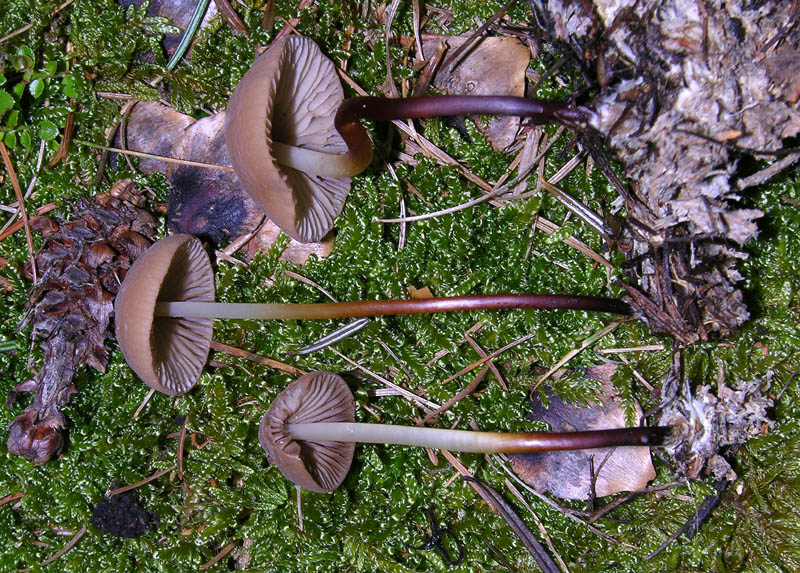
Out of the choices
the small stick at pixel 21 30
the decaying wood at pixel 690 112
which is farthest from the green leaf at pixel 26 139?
the decaying wood at pixel 690 112

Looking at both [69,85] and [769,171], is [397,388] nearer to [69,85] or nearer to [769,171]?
[769,171]

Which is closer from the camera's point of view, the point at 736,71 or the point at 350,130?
the point at 736,71

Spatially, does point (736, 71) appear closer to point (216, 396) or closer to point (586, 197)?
point (586, 197)

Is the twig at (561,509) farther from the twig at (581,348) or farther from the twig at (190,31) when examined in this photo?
the twig at (190,31)

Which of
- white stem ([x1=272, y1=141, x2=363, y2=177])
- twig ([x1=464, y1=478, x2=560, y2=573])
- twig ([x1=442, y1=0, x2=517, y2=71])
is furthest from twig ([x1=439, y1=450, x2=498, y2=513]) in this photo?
twig ([x1=442, y1=0, x2=517, y2=71])

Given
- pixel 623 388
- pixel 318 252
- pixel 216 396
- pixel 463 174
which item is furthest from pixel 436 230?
pixel 216 396

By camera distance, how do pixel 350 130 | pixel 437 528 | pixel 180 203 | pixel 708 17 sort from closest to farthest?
1. pixel 708 17
2. pixel 350 130
3. pixel 437 528
4. pixel 180 203

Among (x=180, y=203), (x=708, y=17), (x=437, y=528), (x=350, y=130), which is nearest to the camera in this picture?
(x=708, y=17)

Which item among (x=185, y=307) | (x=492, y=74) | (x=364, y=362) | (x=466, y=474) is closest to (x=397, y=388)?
(x=364, y=362)
